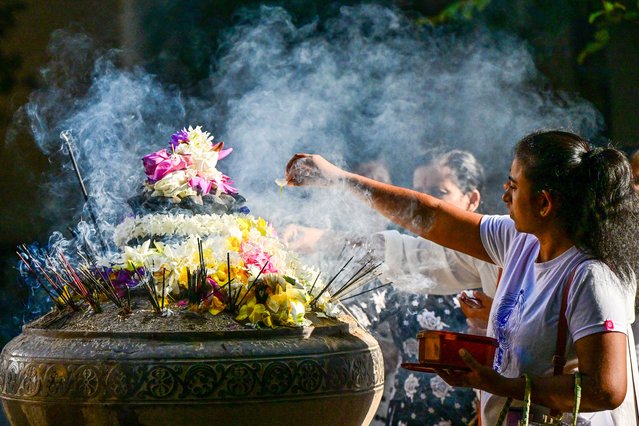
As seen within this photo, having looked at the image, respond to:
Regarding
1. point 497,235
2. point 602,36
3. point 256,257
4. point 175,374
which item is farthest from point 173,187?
point 602,36

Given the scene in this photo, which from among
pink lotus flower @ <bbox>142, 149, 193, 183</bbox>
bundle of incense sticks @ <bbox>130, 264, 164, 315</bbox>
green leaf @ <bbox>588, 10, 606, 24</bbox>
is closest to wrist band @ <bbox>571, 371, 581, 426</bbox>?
bundle of incense sticks @ <bbox>130, 264, 164, 315</bbox>

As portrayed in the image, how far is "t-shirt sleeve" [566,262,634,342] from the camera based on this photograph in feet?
8.59

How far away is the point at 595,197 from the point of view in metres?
2.80

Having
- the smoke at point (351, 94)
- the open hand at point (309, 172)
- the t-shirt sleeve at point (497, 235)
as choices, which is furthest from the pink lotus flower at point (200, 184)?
the smoke at point (351, 94)

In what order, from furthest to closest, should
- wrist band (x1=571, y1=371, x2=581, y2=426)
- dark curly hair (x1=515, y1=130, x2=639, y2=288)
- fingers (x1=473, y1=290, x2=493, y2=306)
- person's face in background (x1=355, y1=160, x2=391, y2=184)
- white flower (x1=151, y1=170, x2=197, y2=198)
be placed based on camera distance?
person's face in background (x1=355, y1=160, x2=391, y2=184) < fingers (x1=473, y1=290, x2=493, y2=306) < white flower (x1=151, y1=170, x2=197, y2=198) < dark curly hair (x1=515, y1=130, x2=639, y2=288) < wrist band (x1=571, y1=371, x2=581, y2=426)

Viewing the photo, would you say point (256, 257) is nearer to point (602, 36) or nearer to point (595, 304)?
point (595, 304)

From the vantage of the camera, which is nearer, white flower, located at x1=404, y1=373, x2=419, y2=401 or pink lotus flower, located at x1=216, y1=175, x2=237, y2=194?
pink lotus flower, located at x1=216, y1=175, x2=237, y2=194

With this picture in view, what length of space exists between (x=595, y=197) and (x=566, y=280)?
0.27 meters

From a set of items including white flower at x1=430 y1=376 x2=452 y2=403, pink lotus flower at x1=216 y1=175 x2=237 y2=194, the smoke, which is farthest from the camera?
the smoke

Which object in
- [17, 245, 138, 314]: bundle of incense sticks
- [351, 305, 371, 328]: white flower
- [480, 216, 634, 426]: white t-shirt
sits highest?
[17, 245, 138, 314]: bundle of incense sticks

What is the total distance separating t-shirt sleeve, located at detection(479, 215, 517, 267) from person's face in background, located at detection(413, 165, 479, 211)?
51.1 inches

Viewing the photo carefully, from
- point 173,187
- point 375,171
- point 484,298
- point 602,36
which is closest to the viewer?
point 173,187

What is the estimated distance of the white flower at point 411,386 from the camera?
4562 millimetres

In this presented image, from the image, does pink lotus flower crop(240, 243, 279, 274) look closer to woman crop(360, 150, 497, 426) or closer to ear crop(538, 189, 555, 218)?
ear crop(538, 189, 555, 218)
